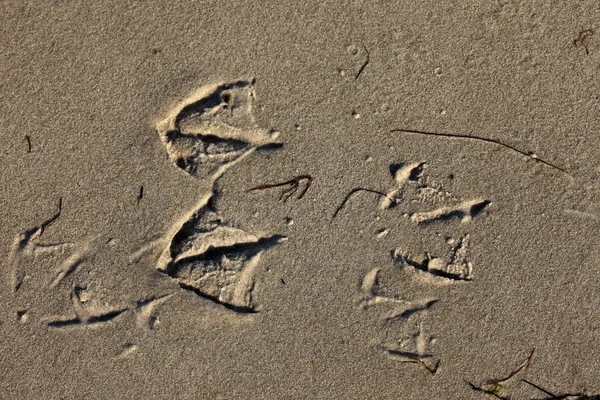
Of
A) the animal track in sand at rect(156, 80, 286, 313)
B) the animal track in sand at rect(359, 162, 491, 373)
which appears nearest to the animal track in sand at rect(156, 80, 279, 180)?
the animal track in sand at rect(156, 80, 286, 313)

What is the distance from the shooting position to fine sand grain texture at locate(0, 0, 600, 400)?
2.29m

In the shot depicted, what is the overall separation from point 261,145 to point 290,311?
787 millimetres

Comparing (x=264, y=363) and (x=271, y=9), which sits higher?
(x=271, y=9)

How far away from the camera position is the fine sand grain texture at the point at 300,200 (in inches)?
90.0

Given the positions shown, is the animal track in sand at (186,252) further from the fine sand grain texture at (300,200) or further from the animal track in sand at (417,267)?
the animal track in sand at (417,267)

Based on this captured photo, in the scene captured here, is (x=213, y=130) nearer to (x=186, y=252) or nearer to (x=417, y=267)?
(x=186, y=252)

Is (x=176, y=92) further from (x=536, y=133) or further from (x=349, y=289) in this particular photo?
(x=536, y=133)

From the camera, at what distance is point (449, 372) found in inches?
92.2

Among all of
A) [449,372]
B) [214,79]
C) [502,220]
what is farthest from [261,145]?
[449,372]

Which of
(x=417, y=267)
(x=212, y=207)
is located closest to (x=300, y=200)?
(x=212, y=207)

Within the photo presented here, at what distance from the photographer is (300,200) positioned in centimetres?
231

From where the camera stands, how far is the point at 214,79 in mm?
2291

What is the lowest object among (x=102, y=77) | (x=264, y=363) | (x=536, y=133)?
(x=264, y=363)

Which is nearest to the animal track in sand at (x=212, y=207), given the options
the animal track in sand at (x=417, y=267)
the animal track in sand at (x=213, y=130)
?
the animal track in sand at (x=213, y=130)
